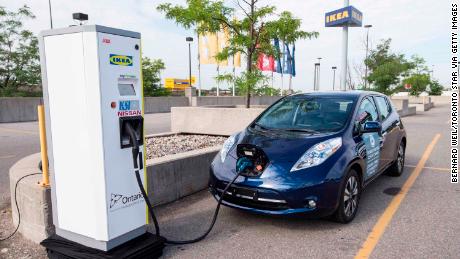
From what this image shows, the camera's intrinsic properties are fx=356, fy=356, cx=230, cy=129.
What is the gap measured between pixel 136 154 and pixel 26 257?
4.80 feet

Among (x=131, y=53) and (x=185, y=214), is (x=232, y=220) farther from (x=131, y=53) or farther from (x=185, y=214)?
(x=131, y=53)

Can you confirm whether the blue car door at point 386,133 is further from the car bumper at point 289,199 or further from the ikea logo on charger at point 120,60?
the ikea logo on charger at point 120,60

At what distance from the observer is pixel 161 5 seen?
8.84 m

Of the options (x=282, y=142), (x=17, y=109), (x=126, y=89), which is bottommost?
(x=17, y=109)

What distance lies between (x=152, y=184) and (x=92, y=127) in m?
1.74

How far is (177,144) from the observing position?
7.49 m

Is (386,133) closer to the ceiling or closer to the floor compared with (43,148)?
closer to the floor

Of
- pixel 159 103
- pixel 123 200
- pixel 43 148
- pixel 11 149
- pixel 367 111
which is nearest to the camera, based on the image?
pixel 123 200

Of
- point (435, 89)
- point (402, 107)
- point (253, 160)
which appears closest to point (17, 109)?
point (253, 160)

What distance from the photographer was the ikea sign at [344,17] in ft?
43.0

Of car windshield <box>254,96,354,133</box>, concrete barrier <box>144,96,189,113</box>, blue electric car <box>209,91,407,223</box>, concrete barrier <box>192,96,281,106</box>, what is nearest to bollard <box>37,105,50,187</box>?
blue electric car <box>209,91,407,223</box>

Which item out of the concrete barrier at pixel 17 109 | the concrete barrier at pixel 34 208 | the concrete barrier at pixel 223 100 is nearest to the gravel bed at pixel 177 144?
the concrete barrier at pixel 34 208

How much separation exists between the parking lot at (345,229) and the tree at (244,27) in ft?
15.1

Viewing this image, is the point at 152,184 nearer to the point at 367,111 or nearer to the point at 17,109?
the point at 367,111
